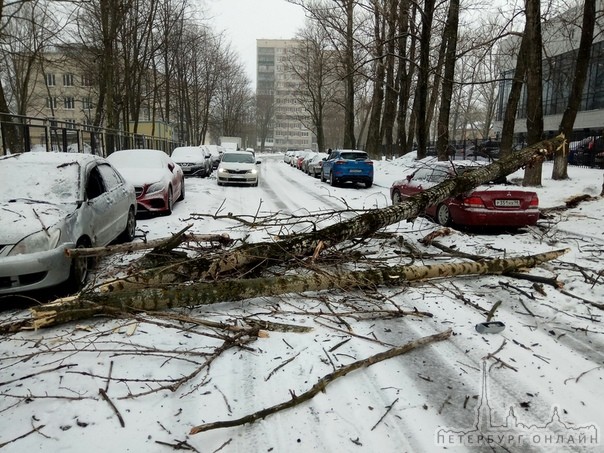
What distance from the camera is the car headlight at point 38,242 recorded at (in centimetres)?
434

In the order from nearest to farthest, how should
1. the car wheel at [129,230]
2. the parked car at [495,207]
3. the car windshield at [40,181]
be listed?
1. the car windshield at [40,181]
2. the car wheel at [129,230]
3. the parked car at [495,207]

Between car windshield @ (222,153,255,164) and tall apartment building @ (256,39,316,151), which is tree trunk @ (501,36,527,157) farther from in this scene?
tall apartment building @ (256,39,316,151)

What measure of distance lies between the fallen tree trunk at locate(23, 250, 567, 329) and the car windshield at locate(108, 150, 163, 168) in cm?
755

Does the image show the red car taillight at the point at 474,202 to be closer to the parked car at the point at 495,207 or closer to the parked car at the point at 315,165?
the parked car at the point at 495,207

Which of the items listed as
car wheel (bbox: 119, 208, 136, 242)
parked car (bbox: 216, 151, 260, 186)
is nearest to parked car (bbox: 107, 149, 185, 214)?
car wheel (bbox: 119, 208, 136, 242)

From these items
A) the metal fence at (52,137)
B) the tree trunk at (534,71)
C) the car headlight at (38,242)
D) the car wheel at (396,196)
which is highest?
the tree trunk at (534,71)

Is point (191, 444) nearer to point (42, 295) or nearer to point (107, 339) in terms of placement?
point (107, 339)

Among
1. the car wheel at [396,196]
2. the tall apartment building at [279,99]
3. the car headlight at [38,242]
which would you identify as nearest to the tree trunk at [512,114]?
the car wheel at [396,196]

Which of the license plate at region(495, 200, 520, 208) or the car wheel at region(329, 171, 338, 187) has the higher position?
the license plate at region(495, 200, 520, 208)

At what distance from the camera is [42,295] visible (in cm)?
470

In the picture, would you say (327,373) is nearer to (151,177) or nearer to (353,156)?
(151,177)

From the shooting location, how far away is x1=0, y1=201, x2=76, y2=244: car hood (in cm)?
439

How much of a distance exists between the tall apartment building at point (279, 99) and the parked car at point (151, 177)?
86.5 metres

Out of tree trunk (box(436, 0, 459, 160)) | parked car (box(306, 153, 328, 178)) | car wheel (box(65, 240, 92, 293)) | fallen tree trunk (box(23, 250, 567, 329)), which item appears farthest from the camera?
parked car (box(306, 153, 328, 178))
